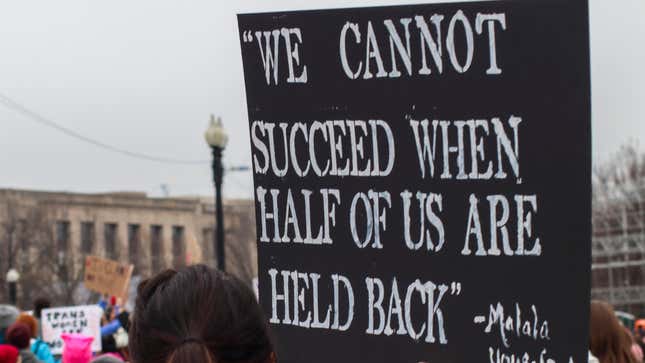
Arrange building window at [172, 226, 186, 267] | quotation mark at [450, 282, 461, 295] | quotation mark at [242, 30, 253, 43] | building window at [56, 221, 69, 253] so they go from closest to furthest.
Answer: quotation mark at [450, 282, 461, 295] → quotation mark at [242, 30, 253, 43] → building window at [56, 221, 69, 253] → building window at [172, 226, 186, 267]

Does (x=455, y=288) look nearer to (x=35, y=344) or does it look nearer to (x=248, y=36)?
(x=248, y=36)

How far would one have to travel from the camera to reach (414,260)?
13.9ft

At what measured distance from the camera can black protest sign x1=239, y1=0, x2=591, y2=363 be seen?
3.93 meters

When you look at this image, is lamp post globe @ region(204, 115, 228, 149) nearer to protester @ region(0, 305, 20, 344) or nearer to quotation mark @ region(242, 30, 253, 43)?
protester @ region(0, 305, 20, 344)

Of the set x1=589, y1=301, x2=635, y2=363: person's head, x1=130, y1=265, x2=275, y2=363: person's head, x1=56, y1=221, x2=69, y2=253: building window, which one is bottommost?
x1=56, y1=221, x2=69, y2=253: building window

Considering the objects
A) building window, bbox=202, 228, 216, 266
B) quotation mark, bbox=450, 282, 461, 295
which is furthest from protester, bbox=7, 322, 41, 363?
building window, bbox=202, 228, 216, 266

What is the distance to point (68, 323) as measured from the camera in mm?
16062

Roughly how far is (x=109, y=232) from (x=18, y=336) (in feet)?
221

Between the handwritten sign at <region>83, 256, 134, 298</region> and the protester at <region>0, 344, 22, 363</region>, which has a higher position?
the protester at <region>0, 344, 22, 363</region>

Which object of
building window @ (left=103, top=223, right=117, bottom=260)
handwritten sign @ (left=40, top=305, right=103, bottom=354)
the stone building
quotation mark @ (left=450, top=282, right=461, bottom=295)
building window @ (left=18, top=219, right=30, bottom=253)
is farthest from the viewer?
building window @ (left=103, top=223, right=117, bottom=260)

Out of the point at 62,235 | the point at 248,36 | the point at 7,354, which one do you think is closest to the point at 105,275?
the point at 7,354

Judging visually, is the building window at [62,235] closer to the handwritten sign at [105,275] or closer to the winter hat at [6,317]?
the handwritten sign at [105,275]

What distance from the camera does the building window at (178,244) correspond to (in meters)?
76.6

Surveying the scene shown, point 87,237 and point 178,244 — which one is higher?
point 87,237
